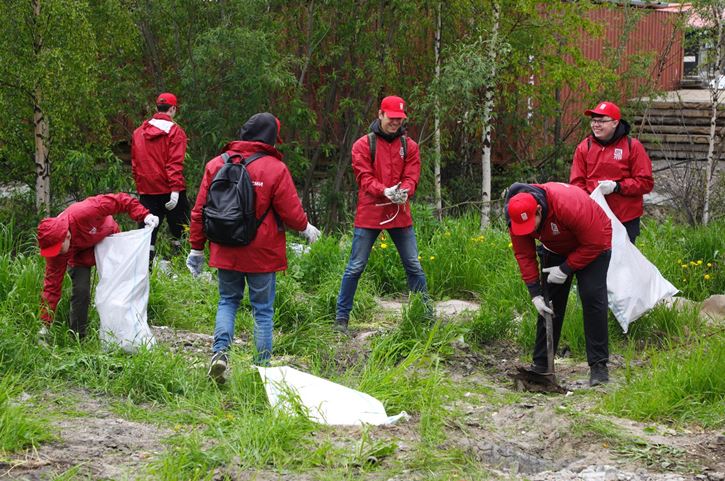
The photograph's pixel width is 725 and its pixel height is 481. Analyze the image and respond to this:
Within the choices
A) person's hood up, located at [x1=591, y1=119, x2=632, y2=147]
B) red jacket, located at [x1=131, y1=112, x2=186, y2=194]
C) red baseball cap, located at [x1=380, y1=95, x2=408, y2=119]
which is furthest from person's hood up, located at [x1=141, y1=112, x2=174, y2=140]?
person's hood up, located at [x1=591, y1=119, x2=632, y2=147]

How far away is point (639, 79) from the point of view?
1489 centimetres

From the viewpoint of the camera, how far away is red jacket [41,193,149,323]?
631 cm

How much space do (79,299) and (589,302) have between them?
3250mm

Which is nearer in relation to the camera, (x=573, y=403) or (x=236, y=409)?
(x=236, y=409)

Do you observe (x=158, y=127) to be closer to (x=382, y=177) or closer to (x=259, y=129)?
(x=382, y=177)

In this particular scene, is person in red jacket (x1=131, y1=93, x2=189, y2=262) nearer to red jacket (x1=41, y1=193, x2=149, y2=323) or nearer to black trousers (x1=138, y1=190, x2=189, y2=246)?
black trousers (x1=138, y1=190, x2=189, y2=246)

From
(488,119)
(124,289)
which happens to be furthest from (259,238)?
(488,119)

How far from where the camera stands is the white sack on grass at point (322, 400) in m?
5.14

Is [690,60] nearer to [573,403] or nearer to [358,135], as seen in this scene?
[358,135]

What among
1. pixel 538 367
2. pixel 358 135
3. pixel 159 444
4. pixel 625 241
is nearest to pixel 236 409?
pixel 159 444

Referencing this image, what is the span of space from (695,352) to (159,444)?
3.17 metres

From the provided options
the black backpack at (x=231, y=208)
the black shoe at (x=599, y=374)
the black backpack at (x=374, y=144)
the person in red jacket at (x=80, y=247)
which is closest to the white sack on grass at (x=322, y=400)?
the black backpack at (x=231, y=208)

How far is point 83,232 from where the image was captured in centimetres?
633

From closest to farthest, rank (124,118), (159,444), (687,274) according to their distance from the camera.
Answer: (159,444), (687,274), (124,118)
